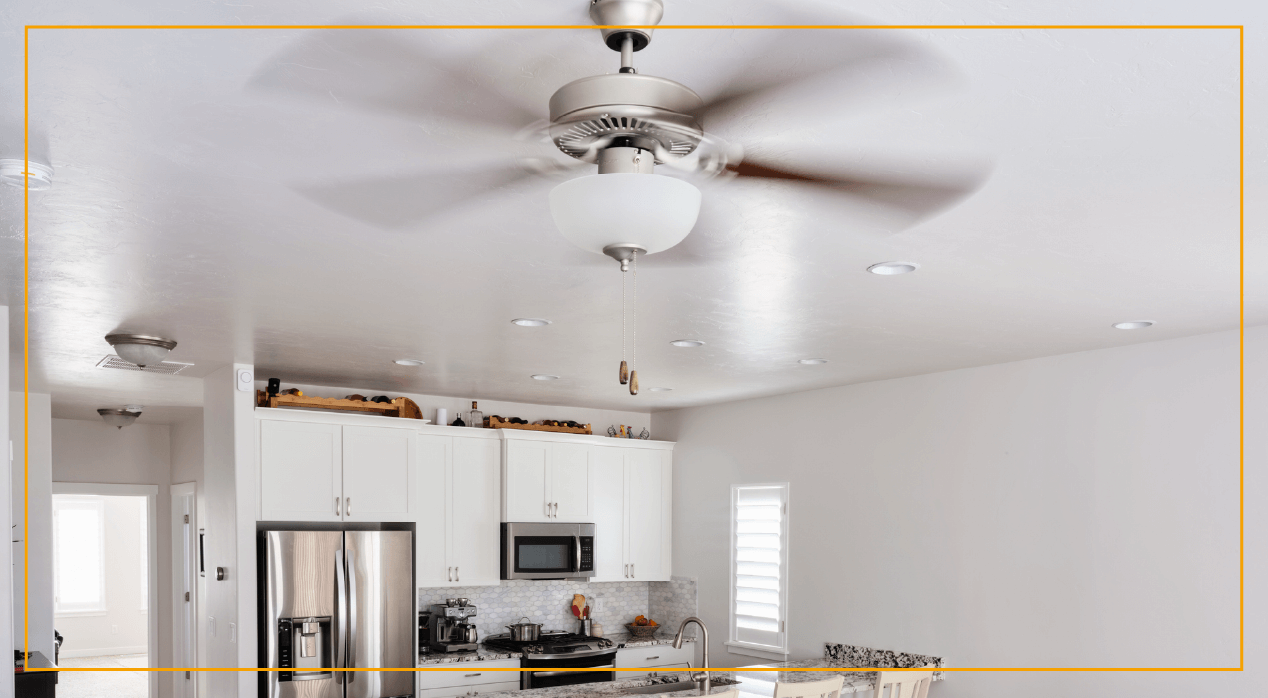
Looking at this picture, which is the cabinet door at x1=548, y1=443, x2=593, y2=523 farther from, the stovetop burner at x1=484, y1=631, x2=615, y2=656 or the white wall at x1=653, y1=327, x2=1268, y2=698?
the white wall at x1=653, y1=327, x2=1268, y2=698

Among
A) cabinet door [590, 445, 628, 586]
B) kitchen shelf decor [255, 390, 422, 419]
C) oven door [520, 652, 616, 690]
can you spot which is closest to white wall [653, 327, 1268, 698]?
cabinet door [590, 445, 628, 586]

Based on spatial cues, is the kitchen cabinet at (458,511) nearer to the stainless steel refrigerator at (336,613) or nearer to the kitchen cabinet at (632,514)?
the stainless steel refrigerator at (336,613)

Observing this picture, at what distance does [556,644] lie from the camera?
22.2 ft

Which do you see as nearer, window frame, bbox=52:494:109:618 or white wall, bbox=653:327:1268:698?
white wall, bbox=653:327:1268:698

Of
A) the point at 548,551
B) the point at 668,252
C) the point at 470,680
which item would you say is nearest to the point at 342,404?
the point at 548,551

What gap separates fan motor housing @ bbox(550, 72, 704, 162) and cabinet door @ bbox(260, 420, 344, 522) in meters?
4.14

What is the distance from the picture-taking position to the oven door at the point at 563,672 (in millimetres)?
6570

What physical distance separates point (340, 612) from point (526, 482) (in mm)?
1777

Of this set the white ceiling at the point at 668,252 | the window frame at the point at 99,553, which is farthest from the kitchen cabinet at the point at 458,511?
the window frame at the point at 99,553

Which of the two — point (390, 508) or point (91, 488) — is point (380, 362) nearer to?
point (390, 508)

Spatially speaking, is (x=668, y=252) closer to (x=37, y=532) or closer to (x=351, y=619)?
(x=351, y=619)

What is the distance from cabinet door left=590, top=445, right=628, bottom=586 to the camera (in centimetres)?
729

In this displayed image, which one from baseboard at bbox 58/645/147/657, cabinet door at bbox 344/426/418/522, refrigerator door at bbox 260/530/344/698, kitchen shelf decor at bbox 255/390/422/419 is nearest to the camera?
refrigerator door at bbox 260/530/344/698

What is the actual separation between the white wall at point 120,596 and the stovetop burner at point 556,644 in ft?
23.1
